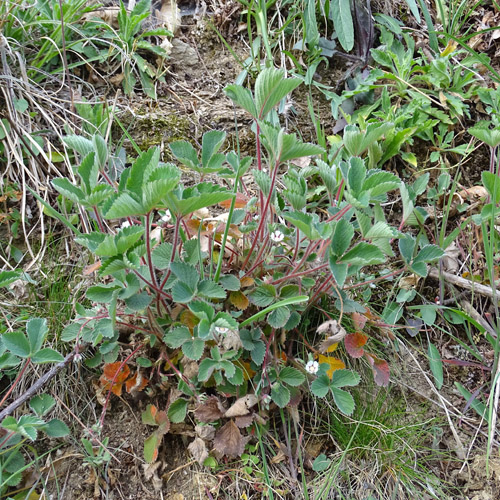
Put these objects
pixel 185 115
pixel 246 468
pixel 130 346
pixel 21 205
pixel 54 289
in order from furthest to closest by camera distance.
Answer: pixel 185 115 < pixel 21 205 < pixel 54 289 < pixel 130 346 < pixel 246 468

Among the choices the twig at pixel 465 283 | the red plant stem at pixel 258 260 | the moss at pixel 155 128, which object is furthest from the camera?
the moss at pixel 155 128

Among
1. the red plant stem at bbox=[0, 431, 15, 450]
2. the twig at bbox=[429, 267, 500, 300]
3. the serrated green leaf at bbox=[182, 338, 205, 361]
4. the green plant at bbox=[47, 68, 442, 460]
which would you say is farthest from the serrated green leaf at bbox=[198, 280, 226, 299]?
the twig at bbox=[429, 267, 500, 300]

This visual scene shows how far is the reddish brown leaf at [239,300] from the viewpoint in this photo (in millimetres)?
1404

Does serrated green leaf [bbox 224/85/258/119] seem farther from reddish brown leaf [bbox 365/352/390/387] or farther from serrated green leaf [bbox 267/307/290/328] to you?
reddish brown leaf [bbox 365/352/390/387]

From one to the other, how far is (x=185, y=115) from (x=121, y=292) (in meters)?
1.17

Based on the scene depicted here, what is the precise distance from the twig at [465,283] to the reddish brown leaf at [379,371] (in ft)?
1.50

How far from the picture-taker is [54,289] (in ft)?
5.45

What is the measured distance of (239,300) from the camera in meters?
1.42

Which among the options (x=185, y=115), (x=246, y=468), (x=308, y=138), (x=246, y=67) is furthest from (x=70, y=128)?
(x=246, y=468)

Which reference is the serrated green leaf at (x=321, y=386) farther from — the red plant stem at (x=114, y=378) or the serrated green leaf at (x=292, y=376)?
the red plant stem at (x=114, y=378)

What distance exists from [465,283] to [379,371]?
1.78 ft

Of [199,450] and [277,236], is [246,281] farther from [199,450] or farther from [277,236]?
[199,450]

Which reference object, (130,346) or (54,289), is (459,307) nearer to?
(130,346)

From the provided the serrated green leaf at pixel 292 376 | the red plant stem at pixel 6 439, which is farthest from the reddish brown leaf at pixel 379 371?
the red plant stem at pixel 6 439
